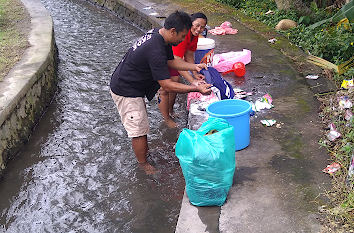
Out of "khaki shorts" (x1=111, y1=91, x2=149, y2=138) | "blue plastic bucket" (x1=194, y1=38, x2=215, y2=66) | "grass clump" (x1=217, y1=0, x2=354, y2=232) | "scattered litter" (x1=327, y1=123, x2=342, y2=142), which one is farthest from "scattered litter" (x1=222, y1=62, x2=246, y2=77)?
"khaki shorts" (x1=111, y1=91, x2=149, y2=138)

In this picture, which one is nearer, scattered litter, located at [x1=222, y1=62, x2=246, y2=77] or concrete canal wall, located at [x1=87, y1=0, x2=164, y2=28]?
scattered litter, located at [x1=222, y1=62, x2=246, y2=77]

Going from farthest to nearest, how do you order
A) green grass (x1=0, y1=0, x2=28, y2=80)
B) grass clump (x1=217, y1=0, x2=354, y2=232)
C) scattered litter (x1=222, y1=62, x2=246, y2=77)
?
1. green grass (x1=0, y1=0, x2=28, y2=80)
2. scattered litter (x1=222, y1=62, x2=246, y2=77)
3. grass clump (x1=217, y1=0, x2=354, y2=232)

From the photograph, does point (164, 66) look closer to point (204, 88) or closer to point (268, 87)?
point (204, 88)

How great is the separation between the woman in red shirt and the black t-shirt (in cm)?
51

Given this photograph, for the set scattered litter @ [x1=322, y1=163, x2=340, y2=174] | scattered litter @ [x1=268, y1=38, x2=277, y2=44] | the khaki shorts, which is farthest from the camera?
scattered litter @ [x1=268, y1=38, x2=277, y2=44]

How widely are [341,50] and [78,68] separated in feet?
14.9

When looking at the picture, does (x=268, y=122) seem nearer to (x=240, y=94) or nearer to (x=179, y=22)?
(x=240, y=94)

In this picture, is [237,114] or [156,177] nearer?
[237,114]

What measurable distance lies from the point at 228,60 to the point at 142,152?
2.26m

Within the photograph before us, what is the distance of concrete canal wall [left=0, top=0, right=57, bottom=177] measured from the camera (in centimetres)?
493

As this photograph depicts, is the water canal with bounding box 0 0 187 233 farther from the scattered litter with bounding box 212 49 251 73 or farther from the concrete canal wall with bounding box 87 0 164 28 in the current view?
the concrete canal wall with bounding box 87 0 164 28

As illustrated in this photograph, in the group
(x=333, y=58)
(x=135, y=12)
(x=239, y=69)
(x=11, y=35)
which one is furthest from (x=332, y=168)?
(x=135, y=12)

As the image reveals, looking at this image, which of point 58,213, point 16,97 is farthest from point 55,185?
point 16,97

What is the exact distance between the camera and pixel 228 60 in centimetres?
611
